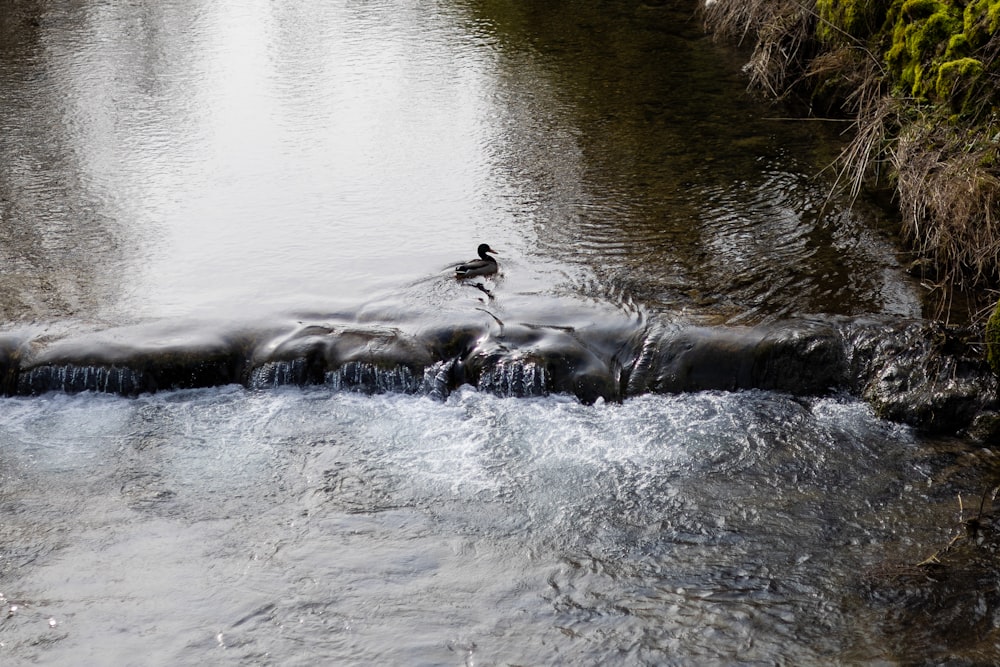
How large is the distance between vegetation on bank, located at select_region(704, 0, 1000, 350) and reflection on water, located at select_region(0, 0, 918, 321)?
455 mm

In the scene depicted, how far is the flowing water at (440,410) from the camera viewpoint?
5105 mm

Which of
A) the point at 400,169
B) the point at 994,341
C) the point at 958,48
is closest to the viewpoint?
the point at 994,341

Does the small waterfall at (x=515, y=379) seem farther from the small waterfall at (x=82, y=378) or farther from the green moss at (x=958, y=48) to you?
the green moss at (x=958, y=48)

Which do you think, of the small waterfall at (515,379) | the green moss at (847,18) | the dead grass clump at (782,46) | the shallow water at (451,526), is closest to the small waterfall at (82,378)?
the shallow water at (451,526)

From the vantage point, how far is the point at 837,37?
Result: 1103cm

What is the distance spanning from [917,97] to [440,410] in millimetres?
5060

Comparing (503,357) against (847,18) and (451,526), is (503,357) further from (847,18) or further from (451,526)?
(847,18)

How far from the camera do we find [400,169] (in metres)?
10.4

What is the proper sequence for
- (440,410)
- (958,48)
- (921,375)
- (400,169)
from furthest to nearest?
1. (400,169)
2. (958,48)
3. (440,410)
4. (921,375)

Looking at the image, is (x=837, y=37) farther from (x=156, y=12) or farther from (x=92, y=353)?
A: (x=156, y=12)

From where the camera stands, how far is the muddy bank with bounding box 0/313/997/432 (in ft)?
22.4

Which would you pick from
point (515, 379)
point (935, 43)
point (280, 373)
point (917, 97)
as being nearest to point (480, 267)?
point (515, 379)

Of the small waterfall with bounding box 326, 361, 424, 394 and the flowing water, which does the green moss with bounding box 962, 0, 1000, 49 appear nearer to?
the flowing water

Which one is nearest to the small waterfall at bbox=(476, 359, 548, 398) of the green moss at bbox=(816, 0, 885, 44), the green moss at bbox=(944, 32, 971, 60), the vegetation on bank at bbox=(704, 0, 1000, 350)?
the vegetation on bank at bbox=(704, 0, 1000, 350)
